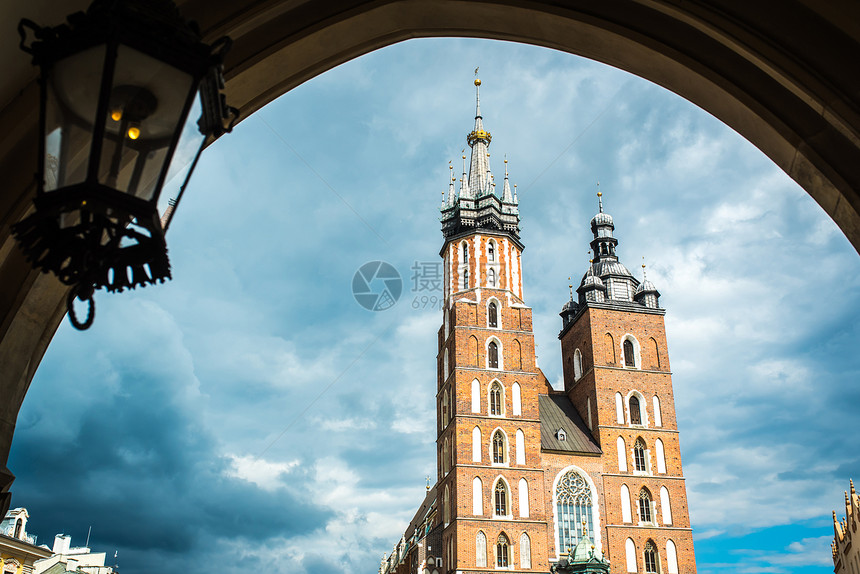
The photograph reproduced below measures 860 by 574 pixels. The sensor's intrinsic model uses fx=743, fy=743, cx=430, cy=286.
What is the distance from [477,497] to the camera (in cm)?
3612

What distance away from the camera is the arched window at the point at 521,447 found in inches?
1468

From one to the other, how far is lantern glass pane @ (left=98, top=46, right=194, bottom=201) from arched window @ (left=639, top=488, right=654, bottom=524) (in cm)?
3926

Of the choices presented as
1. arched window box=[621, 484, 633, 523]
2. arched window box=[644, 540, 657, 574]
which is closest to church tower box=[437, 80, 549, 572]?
arched window box=[621, 484, 633, 523]

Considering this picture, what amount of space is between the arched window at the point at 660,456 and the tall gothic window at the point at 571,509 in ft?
13.7

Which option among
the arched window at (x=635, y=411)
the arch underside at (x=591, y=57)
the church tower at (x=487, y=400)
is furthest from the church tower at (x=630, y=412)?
the arch underside at (x=591, y=57)

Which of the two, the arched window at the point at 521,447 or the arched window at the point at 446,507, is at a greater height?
the arched window at the point at 521,447

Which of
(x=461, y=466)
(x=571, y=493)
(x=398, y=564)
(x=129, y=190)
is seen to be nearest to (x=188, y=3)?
(x=129, y=190)

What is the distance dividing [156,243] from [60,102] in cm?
48

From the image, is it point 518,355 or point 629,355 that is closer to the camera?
point 518,355

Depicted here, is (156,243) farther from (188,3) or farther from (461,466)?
(461,466)

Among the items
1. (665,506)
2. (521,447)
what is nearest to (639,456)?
(665,506)

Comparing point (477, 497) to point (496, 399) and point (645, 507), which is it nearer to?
point (496, 399)

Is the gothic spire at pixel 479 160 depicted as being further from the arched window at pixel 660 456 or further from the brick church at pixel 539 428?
the arched window at pixel 660 456

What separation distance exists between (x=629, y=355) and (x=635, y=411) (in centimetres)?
323
